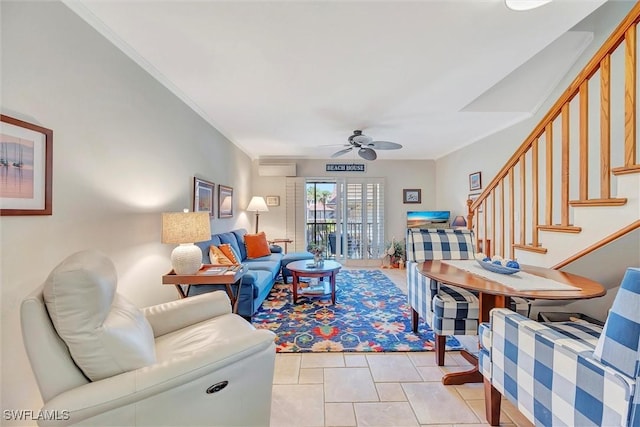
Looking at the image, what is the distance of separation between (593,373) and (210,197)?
3623 mm

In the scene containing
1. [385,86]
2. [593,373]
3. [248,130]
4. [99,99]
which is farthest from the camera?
[248,130]

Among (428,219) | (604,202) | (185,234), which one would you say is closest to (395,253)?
(428,219)

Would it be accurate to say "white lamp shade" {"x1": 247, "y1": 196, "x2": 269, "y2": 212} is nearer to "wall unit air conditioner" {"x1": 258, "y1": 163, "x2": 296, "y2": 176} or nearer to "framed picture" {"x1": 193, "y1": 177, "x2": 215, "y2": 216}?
"wall unit air conditioner" {"x1": 258, "y1": 163, "x2": 296, "y2": 176}

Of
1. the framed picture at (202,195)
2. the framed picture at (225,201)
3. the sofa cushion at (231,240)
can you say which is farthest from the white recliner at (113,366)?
the framed picture at (225,201)

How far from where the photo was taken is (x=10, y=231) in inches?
47.6

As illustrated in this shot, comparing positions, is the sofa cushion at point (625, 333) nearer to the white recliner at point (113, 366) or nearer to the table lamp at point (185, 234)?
the white recliner at point (113, 366)

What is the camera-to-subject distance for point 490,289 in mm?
1507

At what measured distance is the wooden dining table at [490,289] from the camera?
4.58 ft

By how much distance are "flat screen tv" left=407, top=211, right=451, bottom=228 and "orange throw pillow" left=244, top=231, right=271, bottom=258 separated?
3.19 meters

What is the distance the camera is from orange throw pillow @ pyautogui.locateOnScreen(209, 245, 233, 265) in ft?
9.62

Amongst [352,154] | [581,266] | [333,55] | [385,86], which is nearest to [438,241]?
[581,266]

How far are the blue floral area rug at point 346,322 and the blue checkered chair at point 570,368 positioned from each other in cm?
102

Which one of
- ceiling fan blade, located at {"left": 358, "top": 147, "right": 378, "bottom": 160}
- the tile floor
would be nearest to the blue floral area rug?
the tile floor

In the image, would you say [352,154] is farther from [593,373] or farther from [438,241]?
[593,373]
